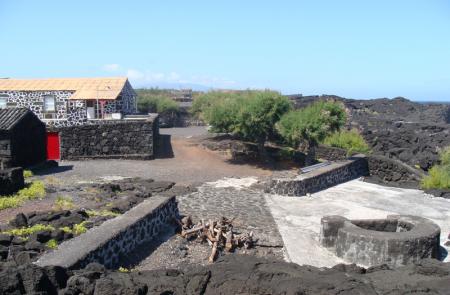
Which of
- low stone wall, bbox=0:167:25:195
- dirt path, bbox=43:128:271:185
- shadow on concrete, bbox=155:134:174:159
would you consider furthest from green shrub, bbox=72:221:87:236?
shadow on concrete, bbox=155:134:174:159

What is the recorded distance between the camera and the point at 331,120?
19406 mm

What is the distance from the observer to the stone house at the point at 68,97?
1107 inches

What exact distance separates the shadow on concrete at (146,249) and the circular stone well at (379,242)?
3346mm

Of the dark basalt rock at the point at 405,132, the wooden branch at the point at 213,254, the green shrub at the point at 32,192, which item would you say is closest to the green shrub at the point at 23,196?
the green shrub at the point at 32,192

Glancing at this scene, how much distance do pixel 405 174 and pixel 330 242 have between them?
8.72 metres

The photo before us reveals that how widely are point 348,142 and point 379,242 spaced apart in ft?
41.7

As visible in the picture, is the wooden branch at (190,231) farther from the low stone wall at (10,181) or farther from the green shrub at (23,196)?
the low stone wall at (10,181)

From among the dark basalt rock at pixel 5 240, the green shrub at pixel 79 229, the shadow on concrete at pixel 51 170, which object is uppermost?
the dark basalt rock at pixel 5 240

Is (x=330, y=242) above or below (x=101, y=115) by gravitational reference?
below

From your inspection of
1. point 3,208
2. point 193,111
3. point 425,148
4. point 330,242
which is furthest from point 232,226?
point 193,111

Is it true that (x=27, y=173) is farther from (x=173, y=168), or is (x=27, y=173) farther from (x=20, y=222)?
(x=20, y=222)

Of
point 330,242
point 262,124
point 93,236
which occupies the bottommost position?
point 330,242

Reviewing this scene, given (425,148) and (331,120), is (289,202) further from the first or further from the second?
(425,148)

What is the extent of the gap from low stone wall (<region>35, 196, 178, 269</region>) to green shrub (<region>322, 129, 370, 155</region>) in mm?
11721
